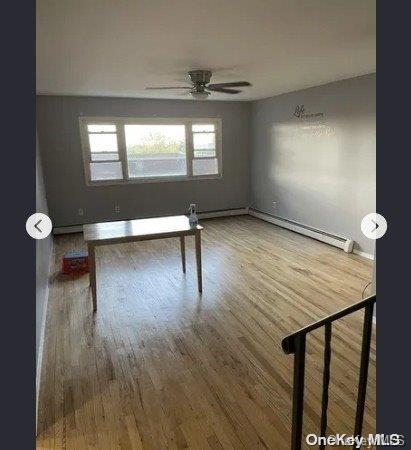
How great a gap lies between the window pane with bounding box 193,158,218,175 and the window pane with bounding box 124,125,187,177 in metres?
0.23

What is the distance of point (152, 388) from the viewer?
2283mm

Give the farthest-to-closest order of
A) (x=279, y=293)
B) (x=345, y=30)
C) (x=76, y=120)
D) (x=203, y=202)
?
1. (x=203, y=202)
2. (x=76, y=120)
3. (x=279, y=293)
4. (x=345, y=30)

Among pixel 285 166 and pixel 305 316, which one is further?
pixel 285 166

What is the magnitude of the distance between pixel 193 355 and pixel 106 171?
469 cm

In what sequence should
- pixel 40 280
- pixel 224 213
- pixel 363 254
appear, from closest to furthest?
pixel 40 280 → pixel 363 254 → pixel 224 213

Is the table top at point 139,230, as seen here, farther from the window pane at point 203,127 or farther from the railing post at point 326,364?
the window pane at point 203,127

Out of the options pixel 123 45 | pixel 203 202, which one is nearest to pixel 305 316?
pixel 123 45

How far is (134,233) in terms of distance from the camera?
3.50m

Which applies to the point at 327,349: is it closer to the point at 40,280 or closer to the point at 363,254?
the point at 40,280

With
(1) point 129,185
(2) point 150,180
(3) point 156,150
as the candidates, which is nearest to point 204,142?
(3) point 156,150

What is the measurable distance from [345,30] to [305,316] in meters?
2.38

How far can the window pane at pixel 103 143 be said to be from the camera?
6.30 m

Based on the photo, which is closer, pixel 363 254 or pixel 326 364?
pixel 326 364
